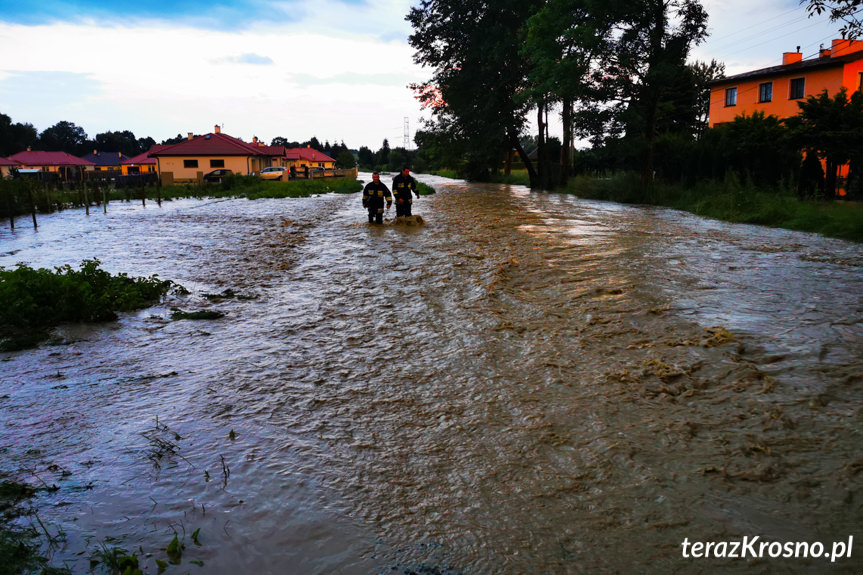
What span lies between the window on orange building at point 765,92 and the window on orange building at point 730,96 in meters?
2.49

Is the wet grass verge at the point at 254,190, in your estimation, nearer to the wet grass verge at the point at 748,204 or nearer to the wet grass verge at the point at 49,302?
the wet grass verge at the point at 748,204

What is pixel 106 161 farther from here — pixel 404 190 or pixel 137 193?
pixel 404 190

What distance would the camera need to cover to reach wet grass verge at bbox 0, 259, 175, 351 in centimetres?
815

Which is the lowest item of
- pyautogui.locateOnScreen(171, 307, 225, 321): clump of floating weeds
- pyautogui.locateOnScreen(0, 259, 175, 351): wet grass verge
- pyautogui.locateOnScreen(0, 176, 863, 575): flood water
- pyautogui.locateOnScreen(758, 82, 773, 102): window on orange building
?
pyautogui.locateOnScreen(0, 176, 863, 575): flood water

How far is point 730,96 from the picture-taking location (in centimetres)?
4481

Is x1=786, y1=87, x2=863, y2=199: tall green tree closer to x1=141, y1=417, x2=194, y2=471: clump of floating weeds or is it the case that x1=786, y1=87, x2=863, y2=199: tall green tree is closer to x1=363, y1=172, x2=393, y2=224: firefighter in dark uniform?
x1=363, y1=172, x2=393, y2=224: firefighter in dark uniform

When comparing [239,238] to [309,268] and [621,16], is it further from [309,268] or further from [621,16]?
[621,16]

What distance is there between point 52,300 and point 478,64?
39727mm

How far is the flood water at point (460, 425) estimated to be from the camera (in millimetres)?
3617

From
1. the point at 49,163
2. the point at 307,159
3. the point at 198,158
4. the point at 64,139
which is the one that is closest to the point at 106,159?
the point at 49,163

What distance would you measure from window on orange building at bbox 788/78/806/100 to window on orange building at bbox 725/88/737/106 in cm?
527

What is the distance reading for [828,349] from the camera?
665cm

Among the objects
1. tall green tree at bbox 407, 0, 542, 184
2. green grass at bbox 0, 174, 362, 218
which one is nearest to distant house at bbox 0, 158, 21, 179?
green grass at bbox 0, 174, 362, 218

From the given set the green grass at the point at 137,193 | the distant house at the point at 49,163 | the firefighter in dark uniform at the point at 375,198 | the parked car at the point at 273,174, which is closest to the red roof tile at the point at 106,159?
the distant house at the point at 49,163
